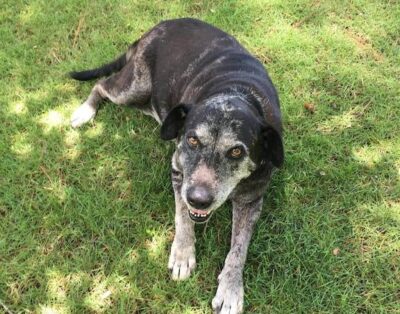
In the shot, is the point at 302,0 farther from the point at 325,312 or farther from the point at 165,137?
the point at 325,312

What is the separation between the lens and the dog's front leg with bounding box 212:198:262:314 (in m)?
3.97

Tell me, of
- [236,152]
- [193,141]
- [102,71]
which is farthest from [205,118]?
[102,71]

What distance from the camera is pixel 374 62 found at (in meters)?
6.14

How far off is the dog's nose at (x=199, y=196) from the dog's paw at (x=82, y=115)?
2179 mm

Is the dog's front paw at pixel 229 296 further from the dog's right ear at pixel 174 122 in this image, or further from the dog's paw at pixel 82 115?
the dog's paw at pixel 82 115

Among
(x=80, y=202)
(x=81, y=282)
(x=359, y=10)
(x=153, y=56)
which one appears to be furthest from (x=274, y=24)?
(x=81, y=282)

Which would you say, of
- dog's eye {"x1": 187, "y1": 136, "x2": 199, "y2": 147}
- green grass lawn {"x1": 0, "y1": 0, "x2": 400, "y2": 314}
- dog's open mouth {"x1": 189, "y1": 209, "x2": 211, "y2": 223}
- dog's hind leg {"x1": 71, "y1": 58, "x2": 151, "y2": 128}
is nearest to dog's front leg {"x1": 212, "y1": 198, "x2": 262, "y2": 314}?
green grass lawn {"x1": 0, "y1": 0, "x2": 400, "y2": 314}

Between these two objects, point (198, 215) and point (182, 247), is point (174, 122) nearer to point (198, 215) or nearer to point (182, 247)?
point (198, 215)

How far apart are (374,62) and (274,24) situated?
1.40 m

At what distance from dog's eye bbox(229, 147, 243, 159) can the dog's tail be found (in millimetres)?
2483

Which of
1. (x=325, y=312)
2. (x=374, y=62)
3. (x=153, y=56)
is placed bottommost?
(x=325, y=312)

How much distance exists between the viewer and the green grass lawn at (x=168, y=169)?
4168mm

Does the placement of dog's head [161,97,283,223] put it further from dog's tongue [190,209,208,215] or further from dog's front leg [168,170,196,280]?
dog's front leg [168,170,196,280]

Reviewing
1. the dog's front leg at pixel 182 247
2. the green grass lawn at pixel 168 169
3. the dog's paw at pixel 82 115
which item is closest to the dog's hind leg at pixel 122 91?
the dog's paw at pixel 82 115
